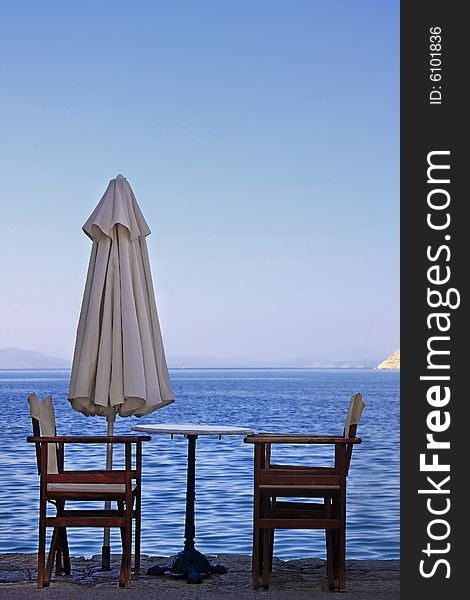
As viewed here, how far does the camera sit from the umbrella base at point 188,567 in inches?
217

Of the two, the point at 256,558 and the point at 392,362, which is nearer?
the point at 256,558

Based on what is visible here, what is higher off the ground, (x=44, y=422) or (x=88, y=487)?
(x=44, y=422)

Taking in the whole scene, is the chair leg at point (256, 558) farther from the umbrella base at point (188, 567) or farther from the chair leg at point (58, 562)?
Answer: the chair leg at point (58, 562)

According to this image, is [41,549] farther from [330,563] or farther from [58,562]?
[330,563]

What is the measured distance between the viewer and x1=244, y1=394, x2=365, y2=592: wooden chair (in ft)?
16.9

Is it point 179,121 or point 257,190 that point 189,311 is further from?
point 179,121

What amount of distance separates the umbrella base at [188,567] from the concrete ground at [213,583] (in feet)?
0.12

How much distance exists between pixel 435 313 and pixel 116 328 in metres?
2.25

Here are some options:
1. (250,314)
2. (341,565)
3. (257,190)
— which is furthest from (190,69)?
(341,565)

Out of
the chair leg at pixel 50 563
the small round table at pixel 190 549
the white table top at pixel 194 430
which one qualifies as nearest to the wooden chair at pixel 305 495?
the white table top at pixel 194 430

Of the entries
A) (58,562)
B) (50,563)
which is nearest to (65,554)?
(58,562)

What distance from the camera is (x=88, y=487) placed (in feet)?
17.3

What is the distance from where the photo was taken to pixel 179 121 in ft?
114

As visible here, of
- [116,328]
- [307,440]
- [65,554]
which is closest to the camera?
[307,440]
